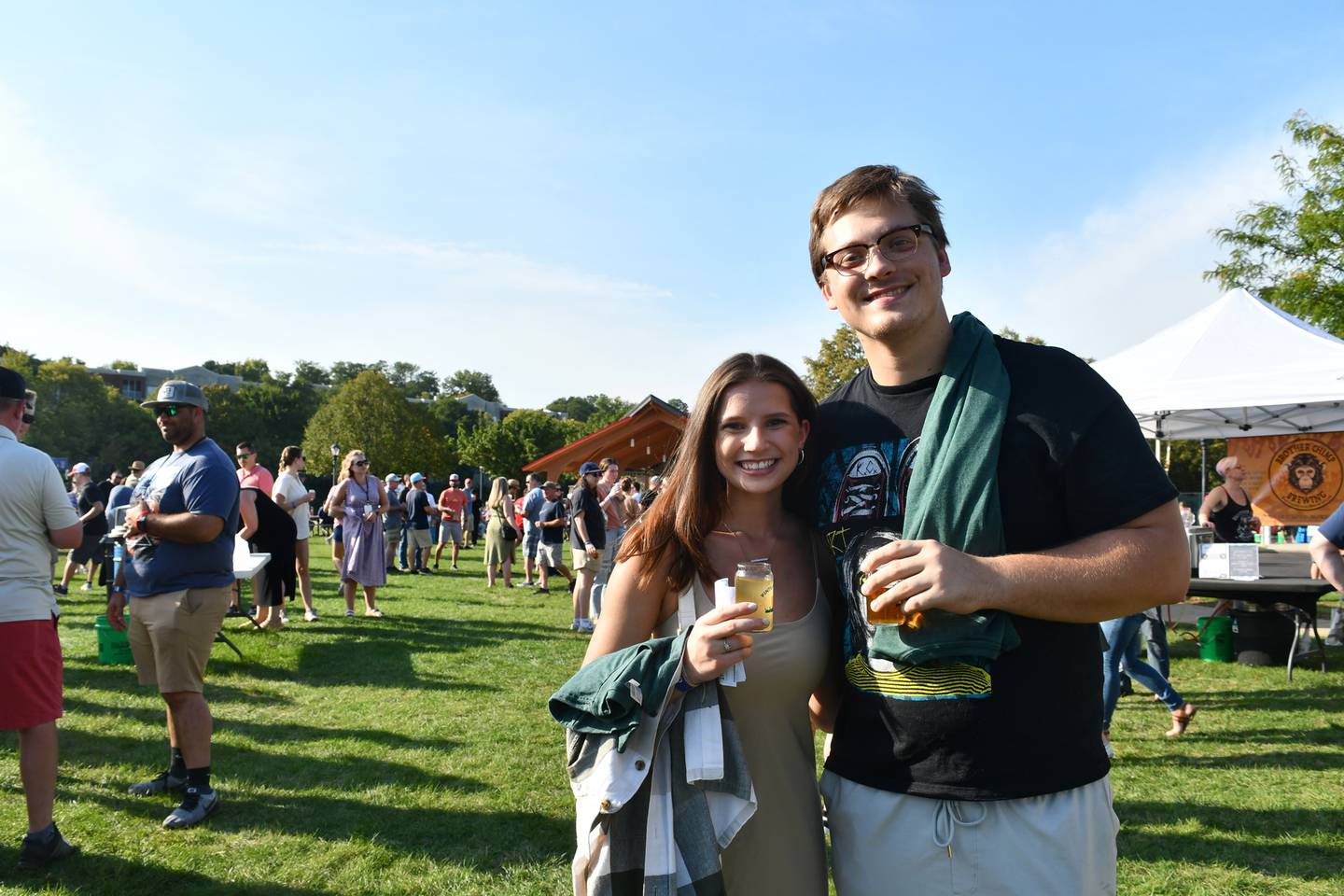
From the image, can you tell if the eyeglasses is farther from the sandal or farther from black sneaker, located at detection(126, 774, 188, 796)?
the sandal

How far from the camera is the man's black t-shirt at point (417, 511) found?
1817 centimetres

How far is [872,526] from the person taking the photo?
196 cm

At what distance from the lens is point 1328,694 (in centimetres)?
740

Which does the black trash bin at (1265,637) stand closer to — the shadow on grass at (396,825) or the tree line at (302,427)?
the shadow on grass at (396,825)

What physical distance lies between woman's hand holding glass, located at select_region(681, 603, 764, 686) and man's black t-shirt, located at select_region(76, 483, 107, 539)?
14.9 meters

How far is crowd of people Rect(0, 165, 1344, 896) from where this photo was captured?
5.53 ft

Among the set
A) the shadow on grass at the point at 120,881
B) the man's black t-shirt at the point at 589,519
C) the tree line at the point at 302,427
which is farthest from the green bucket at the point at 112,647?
the tree line at the point at 302,427

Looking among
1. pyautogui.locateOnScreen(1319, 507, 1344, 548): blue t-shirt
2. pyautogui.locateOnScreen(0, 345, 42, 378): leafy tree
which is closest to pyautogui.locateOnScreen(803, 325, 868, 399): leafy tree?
pyautogui.locateOnScreen(1319, 507, 1344, 548): blue t-shirt

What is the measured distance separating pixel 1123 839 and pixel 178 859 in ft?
16.2

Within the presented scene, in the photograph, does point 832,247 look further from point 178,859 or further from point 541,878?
point 178,859

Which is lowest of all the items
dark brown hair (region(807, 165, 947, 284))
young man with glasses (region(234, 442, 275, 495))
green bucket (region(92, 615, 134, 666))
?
green bucket (region(92, 615, 134, 666))

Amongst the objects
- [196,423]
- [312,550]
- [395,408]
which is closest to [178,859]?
[196,423]

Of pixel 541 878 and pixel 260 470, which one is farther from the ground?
pixel 260 470

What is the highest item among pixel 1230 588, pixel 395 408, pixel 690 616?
pixel 395 408
